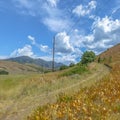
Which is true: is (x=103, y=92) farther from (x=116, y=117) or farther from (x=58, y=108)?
(x=116, y=117)

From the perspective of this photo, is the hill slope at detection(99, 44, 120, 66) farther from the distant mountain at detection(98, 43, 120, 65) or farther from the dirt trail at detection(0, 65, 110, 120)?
the dirt trail at detection(0, 65, 110, 120)

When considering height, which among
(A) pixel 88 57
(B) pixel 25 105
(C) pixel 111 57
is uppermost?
(C) pixel 111 57

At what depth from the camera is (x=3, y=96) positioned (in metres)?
36.4

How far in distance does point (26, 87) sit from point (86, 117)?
28543 mm

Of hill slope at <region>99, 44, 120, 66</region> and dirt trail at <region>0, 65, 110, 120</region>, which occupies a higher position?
hill slope at <region>99, 44, 120, 66</region>

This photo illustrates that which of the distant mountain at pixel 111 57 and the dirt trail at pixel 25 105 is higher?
the distant mountain at pixel 111 57

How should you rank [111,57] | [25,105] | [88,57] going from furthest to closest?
[111,57] → [88,57] → [25,105]

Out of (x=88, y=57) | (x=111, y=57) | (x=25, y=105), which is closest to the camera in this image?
(x=25, y=105)

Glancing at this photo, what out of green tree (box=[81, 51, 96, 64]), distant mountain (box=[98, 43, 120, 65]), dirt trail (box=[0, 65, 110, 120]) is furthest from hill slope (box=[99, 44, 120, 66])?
dirt trail (box=[0, 65, 110, 120])

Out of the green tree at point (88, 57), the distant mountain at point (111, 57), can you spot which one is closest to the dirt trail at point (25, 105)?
the distant mountain at point (111, 57)

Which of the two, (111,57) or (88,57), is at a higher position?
(111,57)

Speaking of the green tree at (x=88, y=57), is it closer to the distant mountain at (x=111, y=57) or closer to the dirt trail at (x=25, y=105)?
the distant mountain at (x=111, y=57)

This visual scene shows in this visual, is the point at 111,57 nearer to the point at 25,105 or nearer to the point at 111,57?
the point at 111,57

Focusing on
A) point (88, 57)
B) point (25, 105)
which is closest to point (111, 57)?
point (88, 57)
